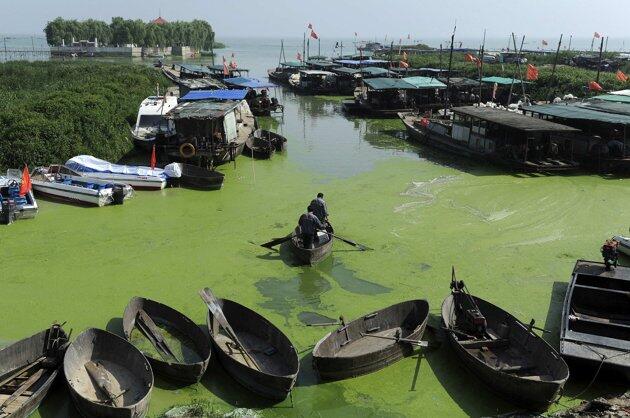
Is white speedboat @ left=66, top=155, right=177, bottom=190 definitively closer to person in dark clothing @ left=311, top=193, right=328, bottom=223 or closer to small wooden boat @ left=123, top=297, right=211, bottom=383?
person in dark clothing @ left=311, top=193, right=328, bottom=223

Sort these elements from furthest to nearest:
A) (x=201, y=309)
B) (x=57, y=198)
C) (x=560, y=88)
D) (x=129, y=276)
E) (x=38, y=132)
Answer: (x=560, y=88)
(x=38, y=132)
(x=57, y=198)
(x=129, y=276)
(x=201, y=309)

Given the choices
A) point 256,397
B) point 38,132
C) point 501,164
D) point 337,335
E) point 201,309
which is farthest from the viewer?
point 501,164

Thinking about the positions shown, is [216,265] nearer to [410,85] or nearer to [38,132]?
[38,132]

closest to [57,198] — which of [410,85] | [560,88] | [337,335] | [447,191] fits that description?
[337,335]

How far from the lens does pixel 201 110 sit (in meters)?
21.0

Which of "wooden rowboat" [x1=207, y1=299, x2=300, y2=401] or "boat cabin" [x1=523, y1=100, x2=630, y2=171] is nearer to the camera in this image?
"wooden rowboat" [x1=207, y1=299, x2=300, y2=401]

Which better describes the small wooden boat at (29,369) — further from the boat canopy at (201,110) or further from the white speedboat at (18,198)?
the boat canopy at (201,110)

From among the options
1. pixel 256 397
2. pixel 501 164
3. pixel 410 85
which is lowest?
pixel 256 397

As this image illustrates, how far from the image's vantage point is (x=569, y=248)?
13.7 meters

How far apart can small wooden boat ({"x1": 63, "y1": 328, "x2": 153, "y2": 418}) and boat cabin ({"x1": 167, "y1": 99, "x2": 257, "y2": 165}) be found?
37.6 ft

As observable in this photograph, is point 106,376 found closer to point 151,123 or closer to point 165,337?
point 165,337

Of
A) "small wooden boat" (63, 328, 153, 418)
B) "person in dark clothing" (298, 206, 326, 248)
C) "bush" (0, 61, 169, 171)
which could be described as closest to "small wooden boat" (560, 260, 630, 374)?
"person in dark clothing" (298, 206, 326, 248)

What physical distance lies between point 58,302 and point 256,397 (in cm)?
508

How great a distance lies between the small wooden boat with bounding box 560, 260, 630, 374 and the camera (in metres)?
8.24
